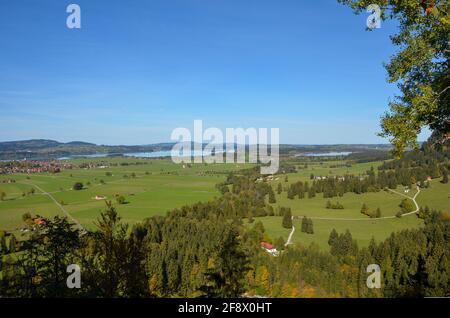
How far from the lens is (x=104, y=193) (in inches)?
3888

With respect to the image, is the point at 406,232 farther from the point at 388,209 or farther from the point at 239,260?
the point at 239,260

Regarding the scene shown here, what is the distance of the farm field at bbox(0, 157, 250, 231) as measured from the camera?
236 feet

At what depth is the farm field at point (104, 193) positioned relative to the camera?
7199cm

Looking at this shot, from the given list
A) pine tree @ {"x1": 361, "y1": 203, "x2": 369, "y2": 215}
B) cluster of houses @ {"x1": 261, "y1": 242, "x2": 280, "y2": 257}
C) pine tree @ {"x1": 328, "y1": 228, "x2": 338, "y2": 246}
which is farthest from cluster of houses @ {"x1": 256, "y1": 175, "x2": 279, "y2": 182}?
cluster of houses @ {"x1": 261, "y1": 242, "x2": 280, "y2": 257}

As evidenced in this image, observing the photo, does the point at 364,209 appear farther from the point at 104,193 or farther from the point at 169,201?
the point at 104,193

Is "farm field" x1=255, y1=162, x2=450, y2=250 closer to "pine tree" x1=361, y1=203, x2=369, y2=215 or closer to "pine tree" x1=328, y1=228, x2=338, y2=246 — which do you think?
"pine tree" x1=328, y1=228, x2=338, y2=246

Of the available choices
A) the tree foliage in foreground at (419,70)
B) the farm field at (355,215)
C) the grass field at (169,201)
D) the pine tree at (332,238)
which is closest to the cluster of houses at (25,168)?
the grass field at (169,201)

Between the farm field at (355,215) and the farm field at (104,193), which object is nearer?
the farm field at (355,215)

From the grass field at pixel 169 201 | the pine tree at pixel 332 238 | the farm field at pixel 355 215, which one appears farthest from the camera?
the grass field at pixel 169 201

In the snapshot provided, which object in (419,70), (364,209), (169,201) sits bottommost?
(364,209)

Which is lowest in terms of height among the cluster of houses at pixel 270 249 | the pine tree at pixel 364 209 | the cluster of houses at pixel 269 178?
the cluster of houses at pixel 270 249

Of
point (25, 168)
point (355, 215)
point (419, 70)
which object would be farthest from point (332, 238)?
point (25, 168)

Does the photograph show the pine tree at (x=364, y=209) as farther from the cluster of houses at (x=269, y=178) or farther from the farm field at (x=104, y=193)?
the cluster of houses at (x=269, y=178)

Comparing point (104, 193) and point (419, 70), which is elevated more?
point (419, 70)
